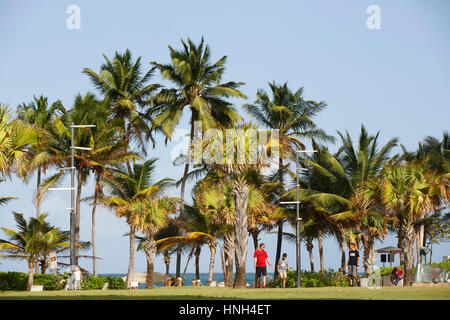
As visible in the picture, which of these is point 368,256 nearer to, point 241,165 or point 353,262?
point 353,262

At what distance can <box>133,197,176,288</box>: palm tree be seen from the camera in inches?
1494

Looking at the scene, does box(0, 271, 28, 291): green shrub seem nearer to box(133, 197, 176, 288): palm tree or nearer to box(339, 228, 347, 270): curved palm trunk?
box(133, 197, 176, 288): palm tree

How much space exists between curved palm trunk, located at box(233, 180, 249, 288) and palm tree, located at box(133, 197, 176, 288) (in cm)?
1064

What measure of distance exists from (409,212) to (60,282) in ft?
56.7

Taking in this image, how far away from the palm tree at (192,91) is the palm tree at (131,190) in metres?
7.52

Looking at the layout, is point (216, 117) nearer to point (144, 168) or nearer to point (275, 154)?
point (144, 168)

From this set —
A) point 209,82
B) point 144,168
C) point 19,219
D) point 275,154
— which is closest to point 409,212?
point 275,154

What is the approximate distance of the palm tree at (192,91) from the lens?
Answer: 48.8 meters

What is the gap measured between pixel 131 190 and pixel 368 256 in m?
14.3

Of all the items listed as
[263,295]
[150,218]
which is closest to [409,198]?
[263,295]

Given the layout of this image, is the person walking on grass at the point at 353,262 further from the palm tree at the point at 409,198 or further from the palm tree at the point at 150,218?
the palm tree at the point at 150,218

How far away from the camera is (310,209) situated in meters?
42.4

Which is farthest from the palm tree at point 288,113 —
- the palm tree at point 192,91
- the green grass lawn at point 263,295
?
the green grass lawn at point 263,295

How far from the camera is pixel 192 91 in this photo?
49500mm
